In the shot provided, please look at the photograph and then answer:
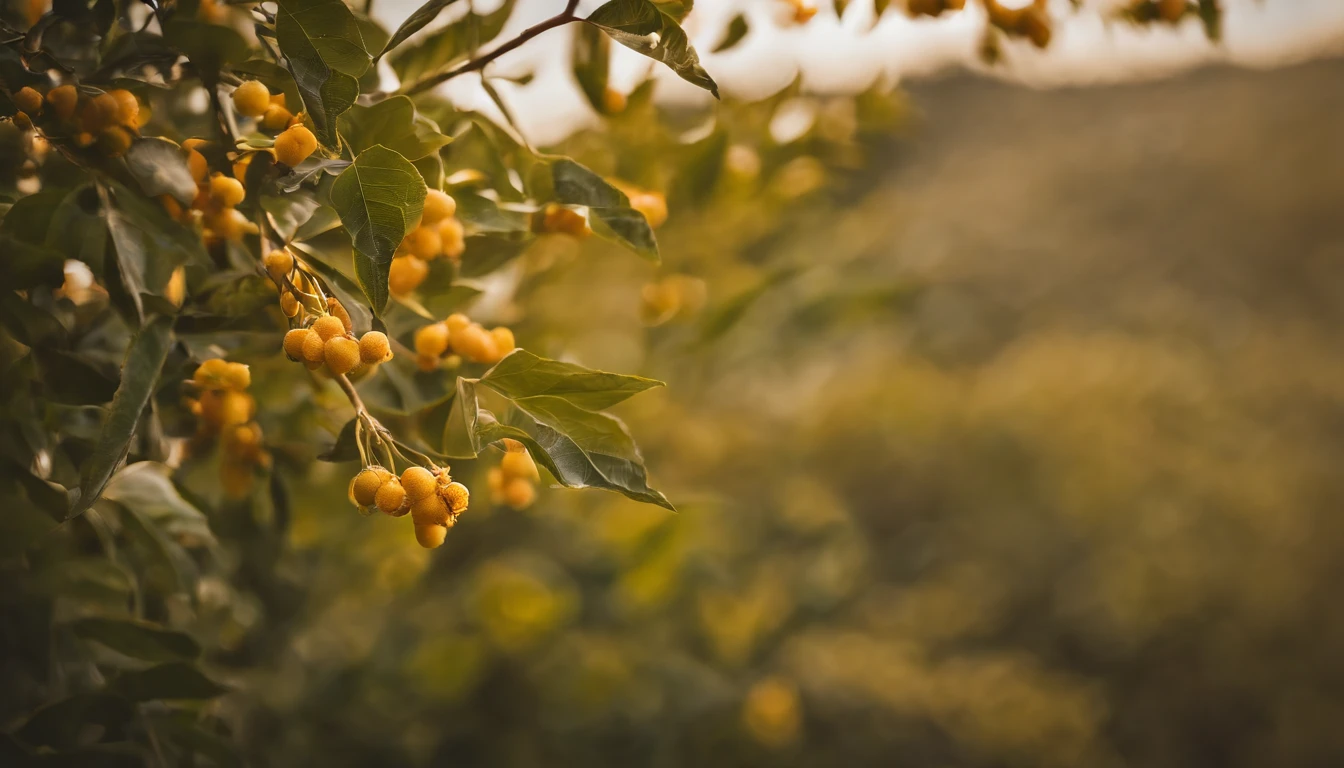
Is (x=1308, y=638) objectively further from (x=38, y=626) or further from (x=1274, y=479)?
(x=38, y=626)

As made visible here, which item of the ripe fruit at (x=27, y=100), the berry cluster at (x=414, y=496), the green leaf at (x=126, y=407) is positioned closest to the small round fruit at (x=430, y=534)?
the berry cluster at (x=414, y=496)

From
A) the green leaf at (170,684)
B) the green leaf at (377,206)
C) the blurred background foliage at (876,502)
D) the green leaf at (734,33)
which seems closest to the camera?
the green leaf at (377,206)

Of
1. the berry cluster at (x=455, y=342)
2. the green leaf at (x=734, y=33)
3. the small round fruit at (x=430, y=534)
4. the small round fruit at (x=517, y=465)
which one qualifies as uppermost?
the green leaf at (x=734, y=33)

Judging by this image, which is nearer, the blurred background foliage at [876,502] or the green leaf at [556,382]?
the green leaf at [556,382]

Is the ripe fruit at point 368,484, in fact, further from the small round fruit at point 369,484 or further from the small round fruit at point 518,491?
the small round fruit at point 518,491

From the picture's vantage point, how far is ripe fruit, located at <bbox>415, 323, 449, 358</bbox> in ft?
1.19

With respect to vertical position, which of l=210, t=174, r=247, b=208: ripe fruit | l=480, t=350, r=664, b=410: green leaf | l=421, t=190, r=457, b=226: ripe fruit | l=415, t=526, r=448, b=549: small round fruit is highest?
l=421, t=190, r=457, b=226: ripe fruit

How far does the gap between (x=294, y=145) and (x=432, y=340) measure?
0.31 feet

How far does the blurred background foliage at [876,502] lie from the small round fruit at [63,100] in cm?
17

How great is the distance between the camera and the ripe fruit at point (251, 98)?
1.09 feet

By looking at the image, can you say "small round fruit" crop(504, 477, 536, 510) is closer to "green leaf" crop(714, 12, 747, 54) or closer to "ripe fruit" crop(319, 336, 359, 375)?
"ripe fruit" crop(319, 336, 359, 375)

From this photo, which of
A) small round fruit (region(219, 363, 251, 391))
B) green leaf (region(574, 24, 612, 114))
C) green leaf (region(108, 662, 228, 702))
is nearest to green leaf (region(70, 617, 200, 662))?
green leaf (region(108, 662, 228, 702))

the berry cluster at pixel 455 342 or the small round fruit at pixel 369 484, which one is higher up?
the berry cluster at pixel 455 342

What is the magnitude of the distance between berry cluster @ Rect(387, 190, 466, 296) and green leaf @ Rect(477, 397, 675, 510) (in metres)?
A: 0.08
